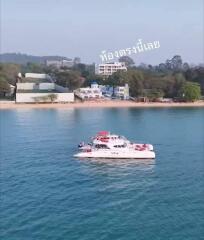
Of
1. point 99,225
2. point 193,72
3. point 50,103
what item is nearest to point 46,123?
point 50,103

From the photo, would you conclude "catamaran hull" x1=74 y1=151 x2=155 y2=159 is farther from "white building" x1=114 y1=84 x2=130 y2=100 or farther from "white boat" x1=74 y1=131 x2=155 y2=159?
"white building" x1=114 y1=84 x2=130 y2=100

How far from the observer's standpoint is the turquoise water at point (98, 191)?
25984 mm

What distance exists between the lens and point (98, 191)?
109 feet

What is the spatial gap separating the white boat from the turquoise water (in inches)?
53.3

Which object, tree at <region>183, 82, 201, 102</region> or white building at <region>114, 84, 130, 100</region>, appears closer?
tree at <region>183, 82, 201, 102</region>

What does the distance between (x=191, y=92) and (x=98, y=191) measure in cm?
8313

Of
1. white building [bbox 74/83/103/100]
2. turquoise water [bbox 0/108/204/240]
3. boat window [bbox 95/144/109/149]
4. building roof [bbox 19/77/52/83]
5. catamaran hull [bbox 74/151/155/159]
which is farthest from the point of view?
building roof [bbox 19/77/52/83]

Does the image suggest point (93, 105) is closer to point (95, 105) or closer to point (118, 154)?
point (95, 105)

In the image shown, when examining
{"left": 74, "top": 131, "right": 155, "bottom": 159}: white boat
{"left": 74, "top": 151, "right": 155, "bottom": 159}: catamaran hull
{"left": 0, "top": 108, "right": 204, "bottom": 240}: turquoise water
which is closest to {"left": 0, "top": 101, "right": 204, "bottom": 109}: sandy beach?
{"left": 0, "top": 108, "right": 204, "bottom": 240}: turquoise water

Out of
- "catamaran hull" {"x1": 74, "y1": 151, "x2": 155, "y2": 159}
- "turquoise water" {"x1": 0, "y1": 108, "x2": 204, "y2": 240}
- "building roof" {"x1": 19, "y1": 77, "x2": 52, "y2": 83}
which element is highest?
"building roof" {"x1": 19, "y1": 77, "x2": 52, "y2": 83}

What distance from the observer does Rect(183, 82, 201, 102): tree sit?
11288 cm

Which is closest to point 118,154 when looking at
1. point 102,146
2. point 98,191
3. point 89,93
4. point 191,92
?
point 102,146

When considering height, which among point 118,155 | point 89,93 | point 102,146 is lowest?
point 118,155

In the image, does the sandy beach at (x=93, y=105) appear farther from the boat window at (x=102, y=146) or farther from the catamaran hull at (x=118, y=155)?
the catamaran hull at (x=118, y=155)
